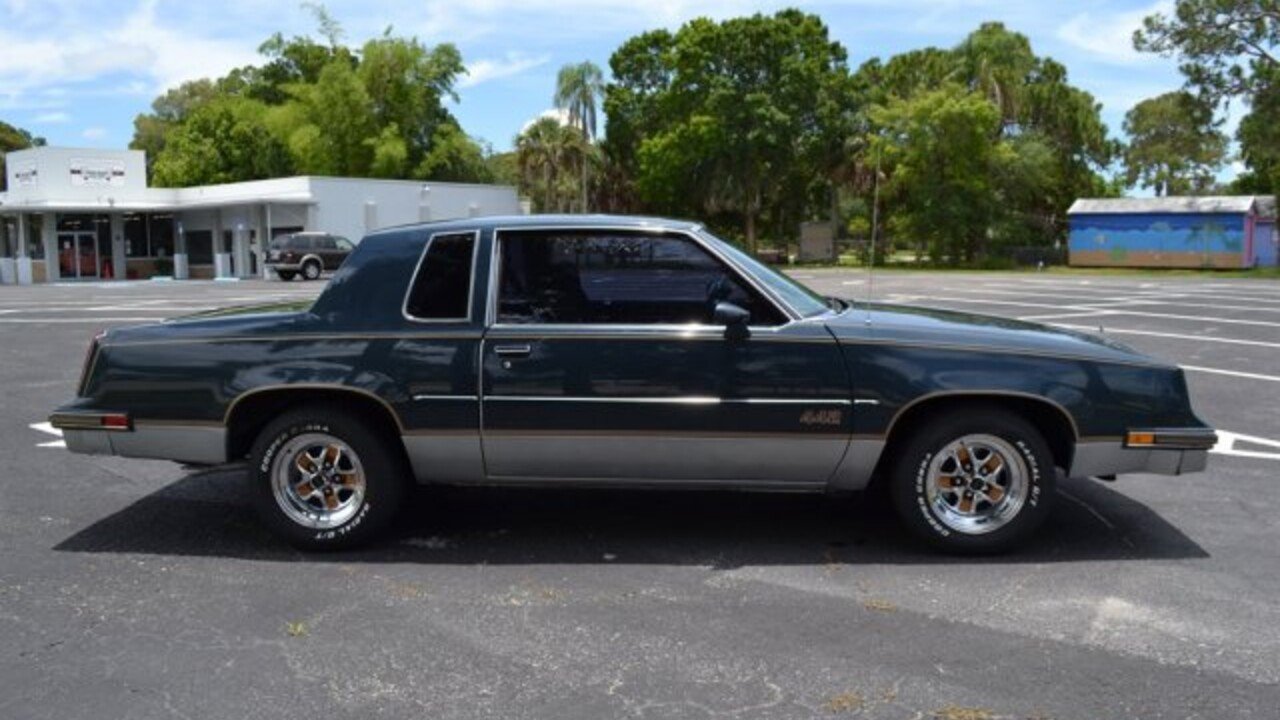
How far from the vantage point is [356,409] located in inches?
213

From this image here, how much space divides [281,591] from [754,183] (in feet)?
168

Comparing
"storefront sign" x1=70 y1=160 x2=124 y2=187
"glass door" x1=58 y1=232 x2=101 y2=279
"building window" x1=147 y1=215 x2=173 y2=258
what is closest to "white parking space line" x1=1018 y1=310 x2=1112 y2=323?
"glass door" x1=58 y1=232 x2=101 y2=279

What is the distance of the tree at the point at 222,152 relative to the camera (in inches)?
2356

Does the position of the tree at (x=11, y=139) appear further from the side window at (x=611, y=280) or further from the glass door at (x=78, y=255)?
the side window at (x=611, y=280)

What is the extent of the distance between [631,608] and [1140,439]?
2.56m

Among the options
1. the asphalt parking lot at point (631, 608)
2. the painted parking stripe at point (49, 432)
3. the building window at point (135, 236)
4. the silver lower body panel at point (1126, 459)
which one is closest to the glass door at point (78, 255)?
the building window at point (135, 236)

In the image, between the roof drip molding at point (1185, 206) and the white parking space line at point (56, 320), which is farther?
the roof drip molding at point (1185, 206)

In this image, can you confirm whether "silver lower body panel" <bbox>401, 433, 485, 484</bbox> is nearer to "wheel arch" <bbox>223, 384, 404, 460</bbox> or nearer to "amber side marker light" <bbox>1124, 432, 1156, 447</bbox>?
"wheel arch" <bbox>223, 384, 404, 460</bbox>

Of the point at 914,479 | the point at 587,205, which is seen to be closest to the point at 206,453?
the point at 914,479

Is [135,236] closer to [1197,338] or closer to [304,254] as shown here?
[304,254]

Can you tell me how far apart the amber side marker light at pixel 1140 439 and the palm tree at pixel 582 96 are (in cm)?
5587

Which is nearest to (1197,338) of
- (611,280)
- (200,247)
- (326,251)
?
(611,280)

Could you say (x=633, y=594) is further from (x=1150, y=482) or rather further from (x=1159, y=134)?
(x=1159, y=134)

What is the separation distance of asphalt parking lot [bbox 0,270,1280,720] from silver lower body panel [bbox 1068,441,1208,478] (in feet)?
1.46
